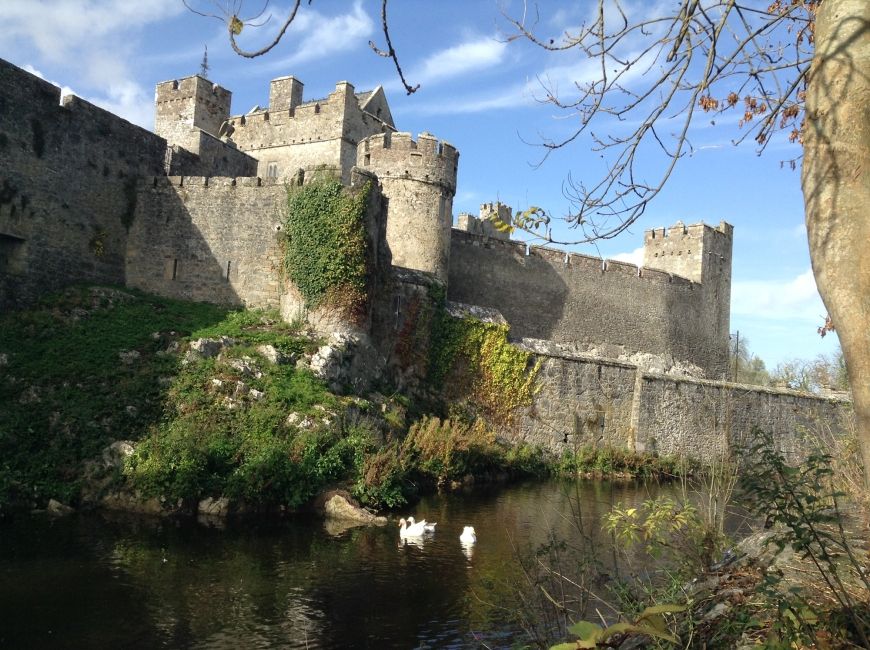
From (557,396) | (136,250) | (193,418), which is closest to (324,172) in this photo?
(136,250)

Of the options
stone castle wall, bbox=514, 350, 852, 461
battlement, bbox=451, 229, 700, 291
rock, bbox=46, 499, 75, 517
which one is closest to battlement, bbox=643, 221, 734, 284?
battlement, bbox=451, 229, 700, 291

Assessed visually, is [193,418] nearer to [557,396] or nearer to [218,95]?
[557,396]

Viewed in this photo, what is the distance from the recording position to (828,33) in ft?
12.3

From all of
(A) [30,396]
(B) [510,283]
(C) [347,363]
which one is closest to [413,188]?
(B) [510,283]

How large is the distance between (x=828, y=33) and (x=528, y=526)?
35.7 feet

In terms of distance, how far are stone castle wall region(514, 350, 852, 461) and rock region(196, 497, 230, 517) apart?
33.7 feet

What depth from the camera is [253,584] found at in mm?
9516

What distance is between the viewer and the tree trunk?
11.7ft

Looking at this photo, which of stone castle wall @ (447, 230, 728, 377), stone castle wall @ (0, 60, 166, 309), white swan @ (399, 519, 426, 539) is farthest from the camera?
stone castle wall @ (447, 230, 728, 377)

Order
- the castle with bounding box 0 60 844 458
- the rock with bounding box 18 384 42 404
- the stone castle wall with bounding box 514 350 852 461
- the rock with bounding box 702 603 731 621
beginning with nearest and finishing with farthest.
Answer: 1. the rock with bounding box 702 603 731 621
2. the rock with bounding box 18 384 42 404
3. the castle with bounding box 0 60 844 458
4. the stone castle wall with bounding box 514 350 852 461

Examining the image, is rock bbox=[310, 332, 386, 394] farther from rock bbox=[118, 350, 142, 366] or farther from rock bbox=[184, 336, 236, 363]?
rock bbox=[118, 350, 142, 366]

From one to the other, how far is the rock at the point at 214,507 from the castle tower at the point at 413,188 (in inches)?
426

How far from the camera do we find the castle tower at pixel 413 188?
73.1 feet

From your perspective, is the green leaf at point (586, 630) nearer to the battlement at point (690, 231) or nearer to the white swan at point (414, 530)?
the white swan at point (414, 530)
